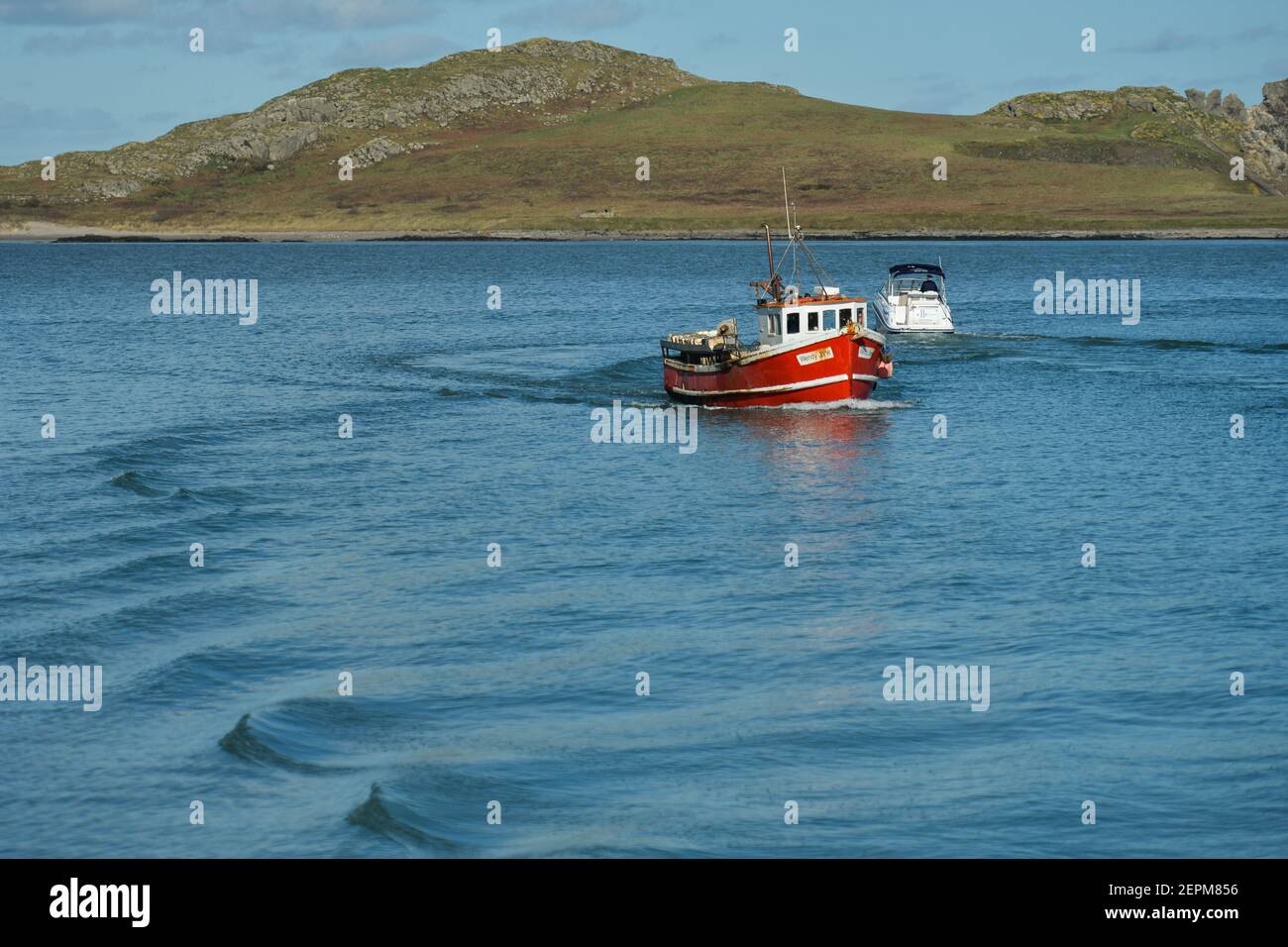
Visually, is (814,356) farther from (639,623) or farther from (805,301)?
(639,623)

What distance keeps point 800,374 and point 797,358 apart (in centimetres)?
63

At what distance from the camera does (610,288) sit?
477 feet

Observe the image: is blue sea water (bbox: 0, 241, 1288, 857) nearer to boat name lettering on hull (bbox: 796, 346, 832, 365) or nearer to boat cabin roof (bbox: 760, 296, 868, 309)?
boat name lettering on hull (bbox: 796, 346, 832, 365)

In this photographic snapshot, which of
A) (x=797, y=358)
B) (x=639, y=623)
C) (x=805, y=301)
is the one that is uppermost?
(x=805, y=301)

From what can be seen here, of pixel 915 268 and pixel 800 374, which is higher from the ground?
pixel 915 268

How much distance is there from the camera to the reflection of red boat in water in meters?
57.2

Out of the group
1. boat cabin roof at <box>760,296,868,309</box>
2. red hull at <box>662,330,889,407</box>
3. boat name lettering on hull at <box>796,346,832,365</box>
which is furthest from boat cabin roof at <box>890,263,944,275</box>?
boat name lettering on hull at <box>796,346,832,365</box>

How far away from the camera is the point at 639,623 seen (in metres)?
29.8

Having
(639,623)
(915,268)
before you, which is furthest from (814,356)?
(915,268)

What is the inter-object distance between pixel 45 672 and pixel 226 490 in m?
16.5

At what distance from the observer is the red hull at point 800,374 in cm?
5734

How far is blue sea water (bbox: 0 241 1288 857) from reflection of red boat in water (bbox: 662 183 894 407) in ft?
4.73

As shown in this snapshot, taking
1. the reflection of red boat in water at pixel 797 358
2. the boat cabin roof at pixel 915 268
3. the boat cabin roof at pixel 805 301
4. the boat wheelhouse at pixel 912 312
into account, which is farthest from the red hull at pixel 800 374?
the boat cabin roof at pixel 915 268
